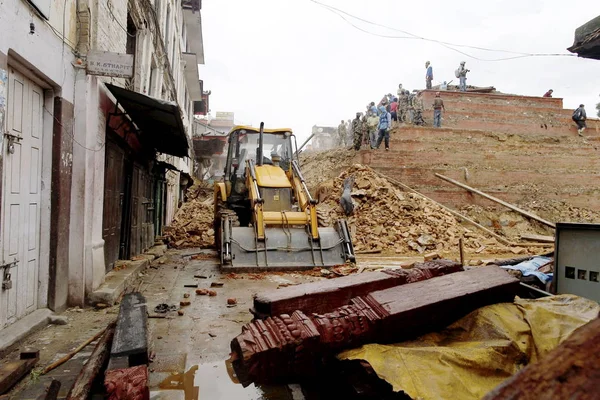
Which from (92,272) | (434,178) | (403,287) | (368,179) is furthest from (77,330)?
(434,178)

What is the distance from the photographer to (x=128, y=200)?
9.03m

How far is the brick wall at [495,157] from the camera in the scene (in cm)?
1742

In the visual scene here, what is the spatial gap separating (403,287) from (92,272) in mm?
4453

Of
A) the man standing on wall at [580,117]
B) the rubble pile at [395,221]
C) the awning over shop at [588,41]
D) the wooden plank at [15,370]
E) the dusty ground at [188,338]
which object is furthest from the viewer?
the man standing on wall at [580,117]

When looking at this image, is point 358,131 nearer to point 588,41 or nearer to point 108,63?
point 108,63

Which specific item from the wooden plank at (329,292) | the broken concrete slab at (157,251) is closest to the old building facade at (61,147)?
the broken concrete slab at (157,251)

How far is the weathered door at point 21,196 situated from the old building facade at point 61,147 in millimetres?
12

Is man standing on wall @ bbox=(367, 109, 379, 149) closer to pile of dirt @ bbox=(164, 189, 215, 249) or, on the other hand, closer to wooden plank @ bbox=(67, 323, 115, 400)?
pile of dirt @ bbox=(164, 189, 215, 249)

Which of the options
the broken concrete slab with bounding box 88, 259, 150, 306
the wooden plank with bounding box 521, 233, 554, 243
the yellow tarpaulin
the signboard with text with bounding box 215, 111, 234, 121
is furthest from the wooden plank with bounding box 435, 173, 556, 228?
the signboard with text with bounding box 215, 111, 234, 121

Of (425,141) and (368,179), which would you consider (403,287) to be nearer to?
(368,179)

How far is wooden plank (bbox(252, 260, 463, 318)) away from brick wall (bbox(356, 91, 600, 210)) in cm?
1311

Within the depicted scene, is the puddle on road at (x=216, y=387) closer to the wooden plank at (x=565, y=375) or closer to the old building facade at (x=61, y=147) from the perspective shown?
the old building facade at (x=61, y=147)

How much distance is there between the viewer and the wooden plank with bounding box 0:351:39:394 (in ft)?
10.3

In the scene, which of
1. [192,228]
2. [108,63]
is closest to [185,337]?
[108,63]
